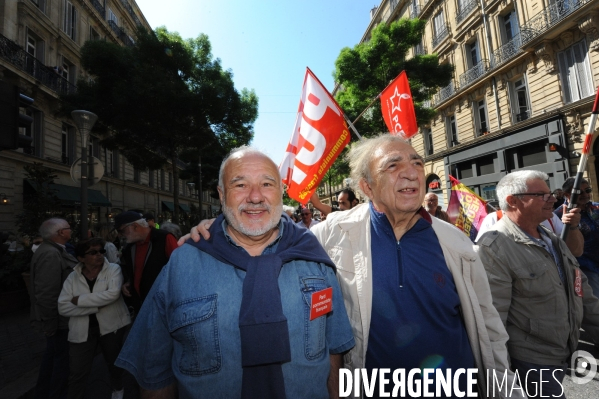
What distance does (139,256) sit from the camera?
11.4 ft

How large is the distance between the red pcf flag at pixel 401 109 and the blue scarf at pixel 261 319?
16.5 ft

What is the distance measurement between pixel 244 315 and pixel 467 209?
17.1 feet

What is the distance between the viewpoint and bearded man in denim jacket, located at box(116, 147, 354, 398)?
1.37 metres

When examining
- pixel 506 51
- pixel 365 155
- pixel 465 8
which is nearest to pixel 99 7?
pixel 465 8

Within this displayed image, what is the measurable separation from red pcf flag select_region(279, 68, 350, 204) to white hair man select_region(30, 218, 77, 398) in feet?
9.56

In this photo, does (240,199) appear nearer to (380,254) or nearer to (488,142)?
(380,254)

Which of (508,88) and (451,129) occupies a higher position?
(508,88)

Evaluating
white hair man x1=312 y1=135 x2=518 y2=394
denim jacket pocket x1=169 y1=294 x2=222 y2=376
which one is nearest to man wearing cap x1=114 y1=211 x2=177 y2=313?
denim jacket pocket x1=169 y1=294 x2=222 y2=376

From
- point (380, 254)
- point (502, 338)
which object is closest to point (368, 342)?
point (380, 254)

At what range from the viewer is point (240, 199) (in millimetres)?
1676

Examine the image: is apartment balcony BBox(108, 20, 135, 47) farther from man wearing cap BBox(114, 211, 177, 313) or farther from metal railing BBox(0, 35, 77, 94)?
man wearing cap BBox(114, 211, 177, 313)

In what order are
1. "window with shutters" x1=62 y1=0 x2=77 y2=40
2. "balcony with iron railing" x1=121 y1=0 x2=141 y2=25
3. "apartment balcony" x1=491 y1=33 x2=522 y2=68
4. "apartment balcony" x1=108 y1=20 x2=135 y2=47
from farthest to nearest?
"balcony with iron railing" x1=121 y1=0 x2=141 y2=25
"apartment balcony" x1=108 y1=20 x2=135 y2=47
"window with shutters" x1=62 y1=0 x2=77 y2=40
"apartment balcony" x1=491 y1=33 x2=522 y2=68

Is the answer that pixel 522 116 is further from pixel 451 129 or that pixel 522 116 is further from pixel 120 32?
pixel 120 32

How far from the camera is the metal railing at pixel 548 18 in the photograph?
40.8ft
